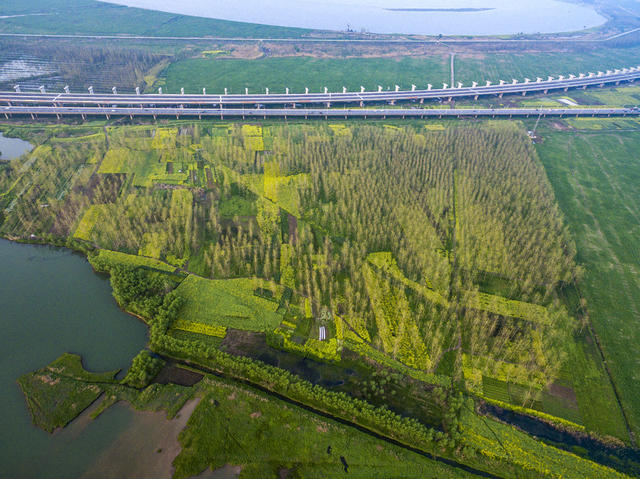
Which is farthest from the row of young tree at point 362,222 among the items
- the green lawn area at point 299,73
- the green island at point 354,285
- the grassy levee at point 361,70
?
the grassy levee at point 361,70

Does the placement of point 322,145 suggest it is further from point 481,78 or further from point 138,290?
point 481,78

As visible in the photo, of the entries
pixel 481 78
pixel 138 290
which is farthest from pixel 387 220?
pixel 481 78

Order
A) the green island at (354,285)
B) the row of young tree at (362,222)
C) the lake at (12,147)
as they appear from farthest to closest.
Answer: the lake at (12,147)
the row of young tree at (362,222)
the green island at (354,285)

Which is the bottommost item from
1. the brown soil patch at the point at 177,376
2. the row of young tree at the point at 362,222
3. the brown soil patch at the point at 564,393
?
the brown soil patch at the point at 177,376

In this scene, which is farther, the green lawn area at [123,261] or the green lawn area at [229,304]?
the green lawn area at [123,261]

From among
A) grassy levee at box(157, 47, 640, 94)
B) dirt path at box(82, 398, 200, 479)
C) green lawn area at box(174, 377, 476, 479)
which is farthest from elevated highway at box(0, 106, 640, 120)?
dirt path at box(82, 398, 200, 479)

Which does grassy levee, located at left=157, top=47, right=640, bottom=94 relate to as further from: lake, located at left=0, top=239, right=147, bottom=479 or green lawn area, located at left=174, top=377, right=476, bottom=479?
A: green lawn area, located at left=174, top=377, right=476, bottom=479

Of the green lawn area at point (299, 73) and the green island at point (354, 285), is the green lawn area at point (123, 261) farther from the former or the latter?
the green lawn area at point (299, 73)

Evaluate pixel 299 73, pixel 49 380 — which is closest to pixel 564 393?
pixel 49 380
